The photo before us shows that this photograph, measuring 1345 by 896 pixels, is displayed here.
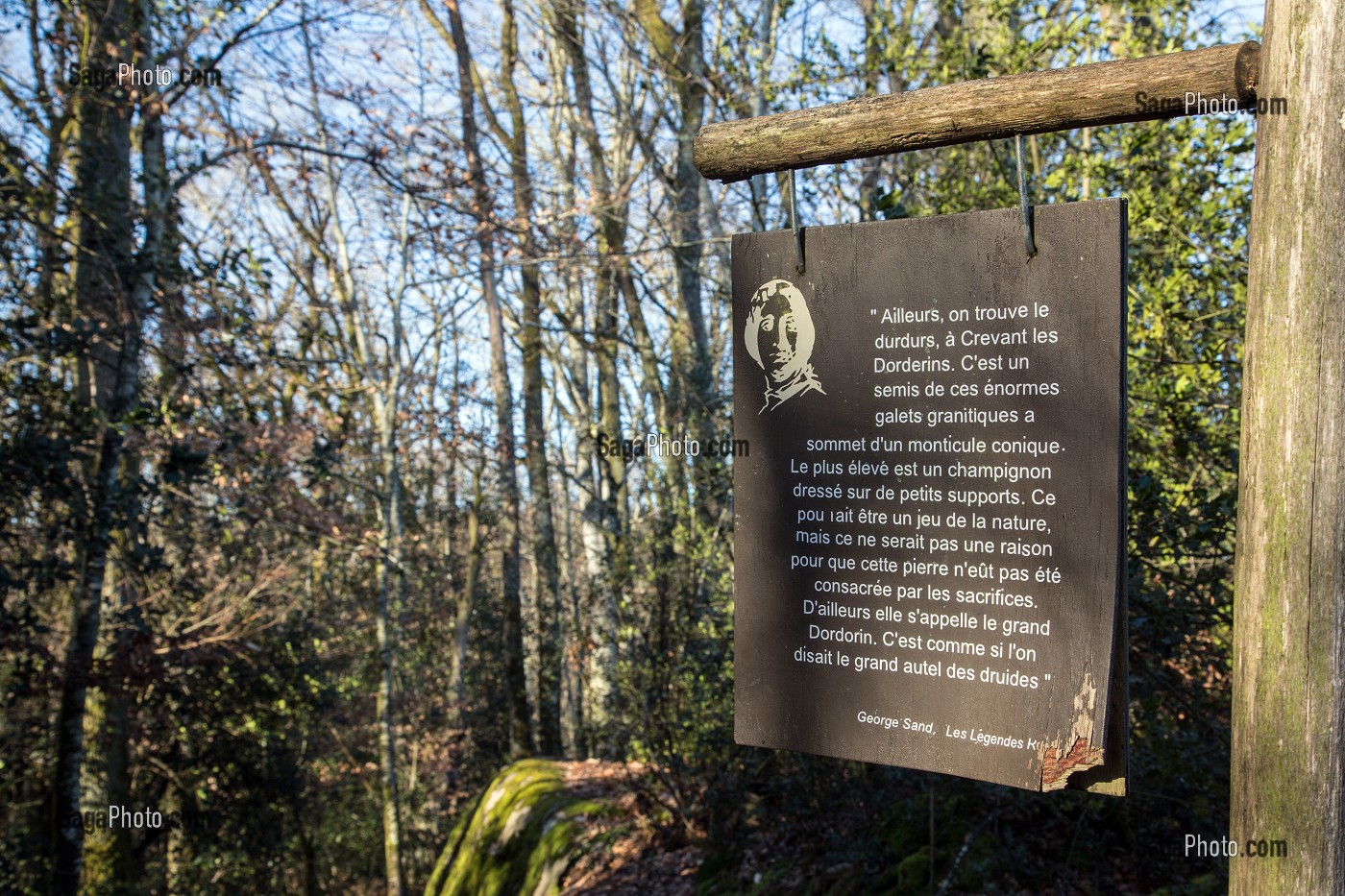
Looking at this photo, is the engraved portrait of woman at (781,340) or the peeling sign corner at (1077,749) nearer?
the peeling sign corner at (1077,749)

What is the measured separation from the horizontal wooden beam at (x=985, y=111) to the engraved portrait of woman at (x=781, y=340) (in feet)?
1.17

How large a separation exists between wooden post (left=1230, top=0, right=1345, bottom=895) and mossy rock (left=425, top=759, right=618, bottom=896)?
19.7ft

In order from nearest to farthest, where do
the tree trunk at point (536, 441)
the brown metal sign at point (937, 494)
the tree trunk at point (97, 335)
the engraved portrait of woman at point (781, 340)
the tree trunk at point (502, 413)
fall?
1. the brown metal sign at point (937, 494)
2. the engraved portrait of woman at point (781, 340)
3. the tree trunk at point (97, 335)
4. the tree trunk at point (502, 413)
5. the tree trunk at point (536, 441)

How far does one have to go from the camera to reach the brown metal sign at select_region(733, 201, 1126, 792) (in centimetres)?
207

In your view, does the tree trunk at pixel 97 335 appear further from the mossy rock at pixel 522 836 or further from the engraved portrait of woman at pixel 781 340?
the engraved portrait of woman at pixel 781 340

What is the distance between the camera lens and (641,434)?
34.3 ft

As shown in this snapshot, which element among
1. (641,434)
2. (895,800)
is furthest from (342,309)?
(895,800)

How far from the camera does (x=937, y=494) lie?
2.24 metres

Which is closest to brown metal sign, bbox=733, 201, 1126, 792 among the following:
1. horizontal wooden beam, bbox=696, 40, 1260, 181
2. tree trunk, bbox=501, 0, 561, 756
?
horizontal wooden beam, bbox=696, 40, 1260, 181

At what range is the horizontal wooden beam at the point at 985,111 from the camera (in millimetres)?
2139

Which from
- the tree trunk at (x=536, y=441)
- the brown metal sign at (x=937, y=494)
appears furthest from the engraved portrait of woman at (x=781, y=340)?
the tree trunk at (x=536, y=441)

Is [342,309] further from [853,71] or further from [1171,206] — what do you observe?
[1171,206]

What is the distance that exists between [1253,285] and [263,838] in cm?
1339

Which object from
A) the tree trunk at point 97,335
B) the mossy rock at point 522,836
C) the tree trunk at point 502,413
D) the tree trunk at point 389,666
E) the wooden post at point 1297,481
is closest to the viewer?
the wooden post at point 1297,481
